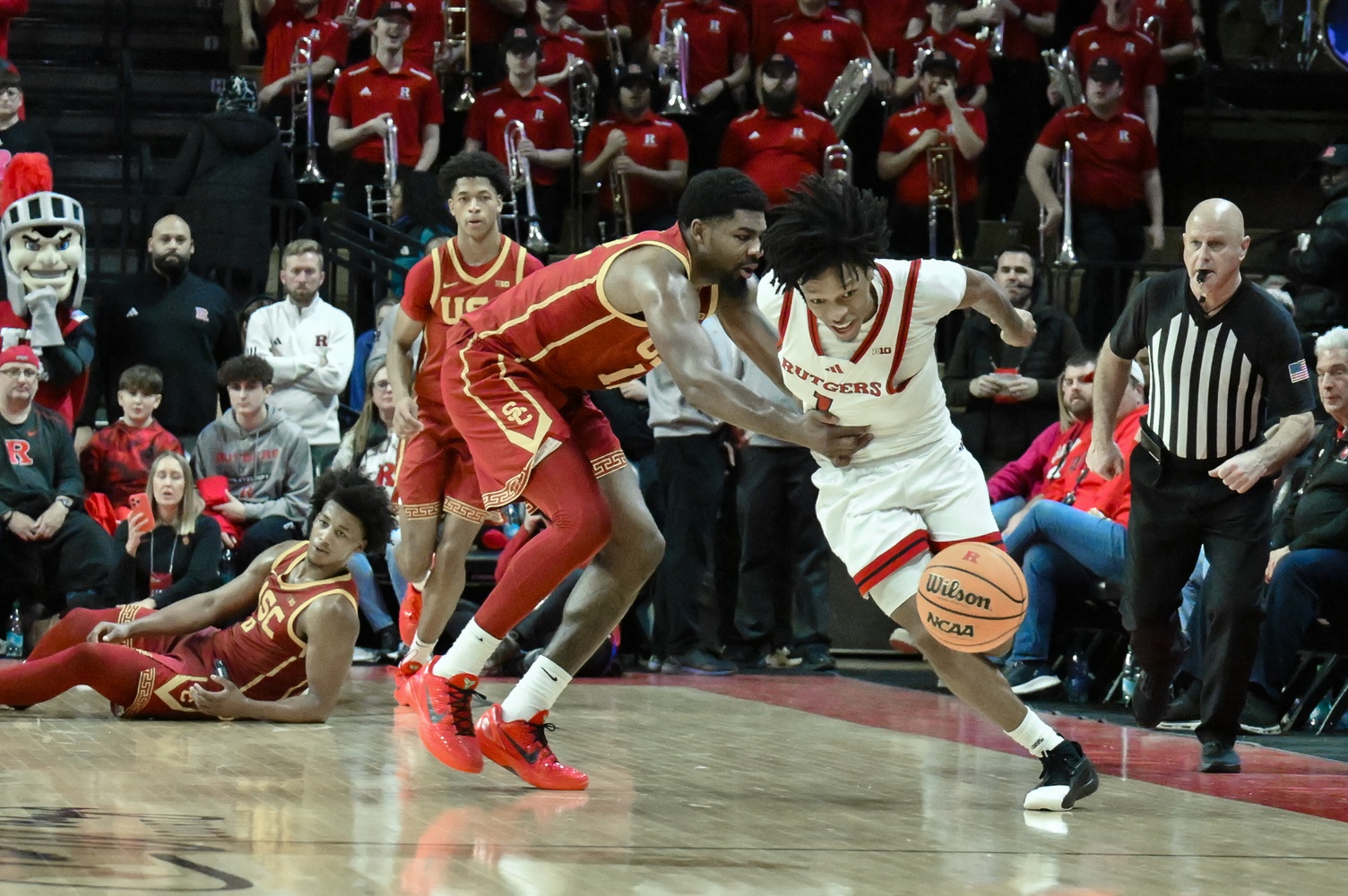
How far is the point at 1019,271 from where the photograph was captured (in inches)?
376

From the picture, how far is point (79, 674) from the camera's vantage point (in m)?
6.36

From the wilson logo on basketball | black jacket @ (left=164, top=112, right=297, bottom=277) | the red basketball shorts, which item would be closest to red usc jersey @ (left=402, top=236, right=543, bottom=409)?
the red basketball shorts

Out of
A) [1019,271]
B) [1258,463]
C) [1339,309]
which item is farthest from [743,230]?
[1339,309]

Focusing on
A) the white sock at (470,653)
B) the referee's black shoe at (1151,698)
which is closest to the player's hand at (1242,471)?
the referee's black shoe at (1151,698)

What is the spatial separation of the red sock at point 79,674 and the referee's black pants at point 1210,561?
11.3ft

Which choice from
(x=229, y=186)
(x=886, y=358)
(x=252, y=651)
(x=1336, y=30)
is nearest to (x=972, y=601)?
(x=886, y=358)

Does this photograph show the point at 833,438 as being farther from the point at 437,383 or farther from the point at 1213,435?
the point at 437,383

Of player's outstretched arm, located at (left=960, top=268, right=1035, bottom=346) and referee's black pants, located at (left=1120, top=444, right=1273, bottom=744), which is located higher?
player's outstretched arm, located at (left=960, top=268, right=1035, bottom=346)

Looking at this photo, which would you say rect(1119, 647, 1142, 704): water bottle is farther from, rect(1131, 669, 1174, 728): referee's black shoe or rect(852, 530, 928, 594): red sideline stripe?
rect(852, 530, 928, 594): red sideline stripe

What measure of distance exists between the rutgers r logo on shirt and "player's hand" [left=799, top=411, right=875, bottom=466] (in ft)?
18.3

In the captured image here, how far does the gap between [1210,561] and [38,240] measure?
6476 millimetres

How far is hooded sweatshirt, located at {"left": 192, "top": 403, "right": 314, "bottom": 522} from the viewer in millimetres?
9523

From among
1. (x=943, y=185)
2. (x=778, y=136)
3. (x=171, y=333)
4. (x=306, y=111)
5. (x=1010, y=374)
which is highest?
(x=306, y=111)

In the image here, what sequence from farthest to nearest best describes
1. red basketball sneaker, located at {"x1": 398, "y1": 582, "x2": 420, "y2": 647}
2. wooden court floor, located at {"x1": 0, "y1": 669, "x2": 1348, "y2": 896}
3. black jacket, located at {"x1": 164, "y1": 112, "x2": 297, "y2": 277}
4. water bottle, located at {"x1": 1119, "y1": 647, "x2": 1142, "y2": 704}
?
black jacket, located at {"x1": 164, "y1": 112, "x2": 297, "y2": 277} < water bottle, located at {"x1": 1119, "y1": 647, "x2": 1142, "y2": 704} < red basketball sneaker, located at {"x1": 398, "y1": 582, "x2": 420, "y2": 647} < wooden court floor, located at {"x1": 0, "y1": 669, "x2": 1348, "y2": 896}
